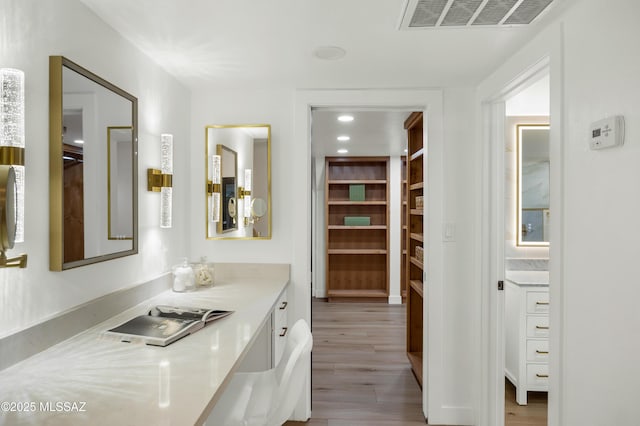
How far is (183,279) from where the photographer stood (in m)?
2.28

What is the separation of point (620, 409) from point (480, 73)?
1.84 m

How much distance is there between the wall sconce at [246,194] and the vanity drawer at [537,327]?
2.18 metres

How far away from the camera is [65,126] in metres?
1.46

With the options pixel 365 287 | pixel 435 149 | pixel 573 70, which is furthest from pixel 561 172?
pixel 365 287

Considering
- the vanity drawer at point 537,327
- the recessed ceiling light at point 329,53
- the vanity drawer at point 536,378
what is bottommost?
the vanity drawer at point 536,378

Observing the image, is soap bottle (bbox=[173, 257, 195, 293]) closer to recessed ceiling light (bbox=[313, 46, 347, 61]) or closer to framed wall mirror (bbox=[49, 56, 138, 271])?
framed wall mirror (bbox=[49, 56, 138, 271])

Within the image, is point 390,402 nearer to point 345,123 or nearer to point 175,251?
point 175,251

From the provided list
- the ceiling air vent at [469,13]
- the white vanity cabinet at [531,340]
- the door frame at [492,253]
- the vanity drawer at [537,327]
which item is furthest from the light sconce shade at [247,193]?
the vanity drawer at [537,327]

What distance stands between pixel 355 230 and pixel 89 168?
5.21m

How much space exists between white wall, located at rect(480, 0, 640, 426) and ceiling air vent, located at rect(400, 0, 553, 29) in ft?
0.60

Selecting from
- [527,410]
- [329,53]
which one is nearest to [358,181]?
[527,410]

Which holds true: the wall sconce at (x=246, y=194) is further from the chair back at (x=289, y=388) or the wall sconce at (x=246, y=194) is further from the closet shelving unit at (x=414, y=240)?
the closet shelving unit at (x=414, y=240)

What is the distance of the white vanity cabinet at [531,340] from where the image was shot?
9.68ft

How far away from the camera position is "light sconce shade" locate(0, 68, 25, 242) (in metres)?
1.17
